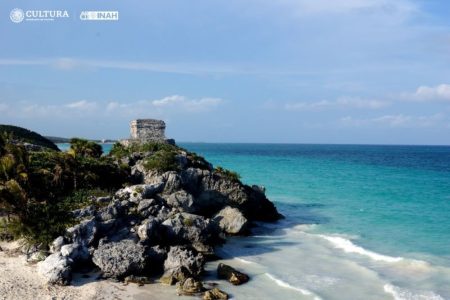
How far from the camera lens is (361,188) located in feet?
149

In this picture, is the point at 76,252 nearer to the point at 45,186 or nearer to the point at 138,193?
the point at 138,193

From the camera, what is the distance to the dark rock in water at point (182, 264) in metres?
18.1

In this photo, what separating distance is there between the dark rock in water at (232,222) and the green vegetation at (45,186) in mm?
7501

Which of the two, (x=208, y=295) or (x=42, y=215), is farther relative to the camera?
(x=42, y=215)

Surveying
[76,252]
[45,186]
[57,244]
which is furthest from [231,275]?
[45,186]

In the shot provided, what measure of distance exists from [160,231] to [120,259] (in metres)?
3.37

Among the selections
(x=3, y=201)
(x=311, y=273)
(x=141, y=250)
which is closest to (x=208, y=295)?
(x=141, y=250)

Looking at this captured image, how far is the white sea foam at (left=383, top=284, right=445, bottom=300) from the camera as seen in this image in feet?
54.9

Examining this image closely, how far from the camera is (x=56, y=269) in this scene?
17.5 meters

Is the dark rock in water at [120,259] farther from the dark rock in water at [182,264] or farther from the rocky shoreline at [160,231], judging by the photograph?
the dark rock in water at [182,264]

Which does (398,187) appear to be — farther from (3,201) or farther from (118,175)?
(3,201)

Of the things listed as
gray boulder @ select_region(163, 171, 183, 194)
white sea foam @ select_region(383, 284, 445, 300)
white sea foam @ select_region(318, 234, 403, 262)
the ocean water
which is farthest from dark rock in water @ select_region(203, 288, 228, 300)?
gray boulder @ select_region(163, 171, 183, 194)

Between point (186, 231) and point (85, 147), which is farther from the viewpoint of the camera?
point (85, 147)

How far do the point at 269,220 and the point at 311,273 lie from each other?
455 inches
